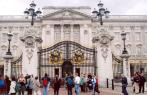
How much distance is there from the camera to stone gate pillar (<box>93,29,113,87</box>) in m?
27.8

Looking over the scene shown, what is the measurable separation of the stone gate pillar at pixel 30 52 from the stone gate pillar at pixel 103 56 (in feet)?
18.0

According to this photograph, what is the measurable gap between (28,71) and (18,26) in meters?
55.8

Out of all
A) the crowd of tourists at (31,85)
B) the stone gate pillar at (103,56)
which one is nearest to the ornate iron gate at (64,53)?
the stone gate pillar at (103,56)

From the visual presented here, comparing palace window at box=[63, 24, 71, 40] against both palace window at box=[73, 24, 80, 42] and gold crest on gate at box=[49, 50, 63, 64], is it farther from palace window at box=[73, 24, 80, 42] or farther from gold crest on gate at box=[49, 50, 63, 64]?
gold crest on gate at box=[49, 50, 63, 64]

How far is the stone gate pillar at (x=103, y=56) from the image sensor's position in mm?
27766

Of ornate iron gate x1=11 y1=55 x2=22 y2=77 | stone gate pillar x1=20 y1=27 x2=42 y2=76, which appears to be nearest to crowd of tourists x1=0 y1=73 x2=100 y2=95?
stone gate pillar x1=20 y1=27 x2=42 y2=76

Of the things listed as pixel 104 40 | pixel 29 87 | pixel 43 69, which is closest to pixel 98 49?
pixel 104 40

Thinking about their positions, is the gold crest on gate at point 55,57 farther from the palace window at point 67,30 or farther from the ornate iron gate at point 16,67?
the palace window at point 67,30

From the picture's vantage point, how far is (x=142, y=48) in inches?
3270

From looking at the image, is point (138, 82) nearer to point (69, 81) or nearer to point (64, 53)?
point (69, 81)

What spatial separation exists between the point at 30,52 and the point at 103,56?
653 centimetres

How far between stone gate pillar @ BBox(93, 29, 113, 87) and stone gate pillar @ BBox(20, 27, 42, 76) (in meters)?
5.47

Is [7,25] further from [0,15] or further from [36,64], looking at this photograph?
[36,64]

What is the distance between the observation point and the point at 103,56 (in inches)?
1103
